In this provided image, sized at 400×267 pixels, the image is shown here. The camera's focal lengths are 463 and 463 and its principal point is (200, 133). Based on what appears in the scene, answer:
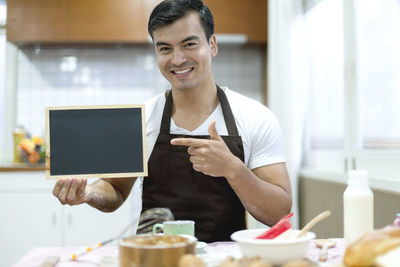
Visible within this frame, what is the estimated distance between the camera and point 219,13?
362 centimetres

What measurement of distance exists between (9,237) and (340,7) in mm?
2643

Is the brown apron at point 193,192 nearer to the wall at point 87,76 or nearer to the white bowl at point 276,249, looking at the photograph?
the white bowl at point 276,249

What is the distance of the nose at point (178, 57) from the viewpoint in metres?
1.64

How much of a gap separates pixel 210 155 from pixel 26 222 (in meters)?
2.34

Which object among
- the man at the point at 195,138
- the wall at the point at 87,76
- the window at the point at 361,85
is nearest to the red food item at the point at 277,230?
the man at the point at 195,138

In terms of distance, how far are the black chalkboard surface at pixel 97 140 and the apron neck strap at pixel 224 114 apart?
12.0 inches

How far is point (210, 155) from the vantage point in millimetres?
1319

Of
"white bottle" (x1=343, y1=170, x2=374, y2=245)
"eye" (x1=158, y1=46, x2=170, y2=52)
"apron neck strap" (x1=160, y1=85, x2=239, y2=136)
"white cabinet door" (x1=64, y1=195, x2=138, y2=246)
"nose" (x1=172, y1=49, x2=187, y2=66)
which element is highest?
"eye" (x1=158, y1=46, x2=170, y2=52)

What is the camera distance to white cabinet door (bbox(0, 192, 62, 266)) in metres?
3.21

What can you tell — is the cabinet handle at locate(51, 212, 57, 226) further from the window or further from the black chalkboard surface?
the black chalkboard surface

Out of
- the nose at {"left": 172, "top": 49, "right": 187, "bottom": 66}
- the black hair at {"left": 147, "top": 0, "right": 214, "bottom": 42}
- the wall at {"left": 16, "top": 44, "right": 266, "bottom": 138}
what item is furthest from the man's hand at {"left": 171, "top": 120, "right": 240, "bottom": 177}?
the wall at {"left": 16, "top": 44, "right": 266, "bottom": 138}

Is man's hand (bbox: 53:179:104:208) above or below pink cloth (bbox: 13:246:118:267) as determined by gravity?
above

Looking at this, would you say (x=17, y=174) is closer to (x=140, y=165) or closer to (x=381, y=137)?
(x=140, y=165)

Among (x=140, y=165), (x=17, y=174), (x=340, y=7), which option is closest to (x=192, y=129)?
(x=140, y=165)
